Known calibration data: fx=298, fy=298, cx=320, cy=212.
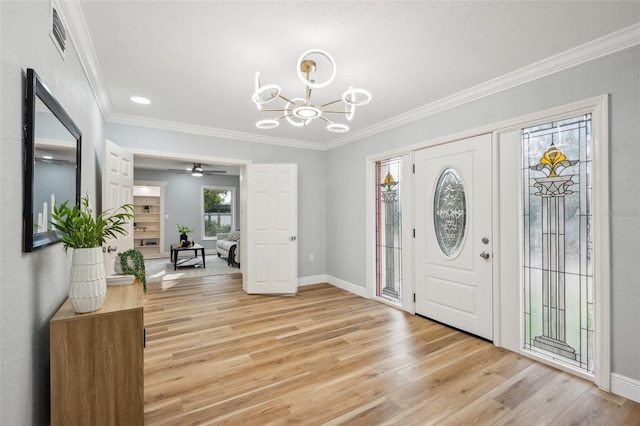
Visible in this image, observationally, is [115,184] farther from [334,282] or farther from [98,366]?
[334,282]

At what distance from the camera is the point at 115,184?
137 inches

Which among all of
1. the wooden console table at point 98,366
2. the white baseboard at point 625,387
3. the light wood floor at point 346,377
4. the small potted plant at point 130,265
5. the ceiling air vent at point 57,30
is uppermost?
the ceiling air vent at point 57,30

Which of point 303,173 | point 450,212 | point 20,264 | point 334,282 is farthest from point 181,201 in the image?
point 20,264

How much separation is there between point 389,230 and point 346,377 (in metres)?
2.30

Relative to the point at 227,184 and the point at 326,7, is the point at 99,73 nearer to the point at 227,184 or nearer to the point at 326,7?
the point at 326,7

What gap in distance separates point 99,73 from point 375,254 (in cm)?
381

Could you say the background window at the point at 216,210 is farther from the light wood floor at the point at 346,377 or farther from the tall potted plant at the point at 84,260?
the tall potted plant at the point at 84,260

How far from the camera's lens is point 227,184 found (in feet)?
32.2

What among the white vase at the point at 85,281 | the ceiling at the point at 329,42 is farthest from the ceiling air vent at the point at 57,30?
the white vase at the point at 85,281

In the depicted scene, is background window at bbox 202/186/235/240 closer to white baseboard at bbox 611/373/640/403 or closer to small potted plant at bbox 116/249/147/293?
small potted plant at bbox 116/249/147/293

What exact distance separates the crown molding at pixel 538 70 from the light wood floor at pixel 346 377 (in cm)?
248

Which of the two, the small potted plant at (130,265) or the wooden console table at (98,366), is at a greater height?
the small potted plant at (130,265)

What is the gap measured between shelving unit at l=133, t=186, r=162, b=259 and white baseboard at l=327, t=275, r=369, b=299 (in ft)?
19.3

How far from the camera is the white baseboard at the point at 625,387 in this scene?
2.06 metres
